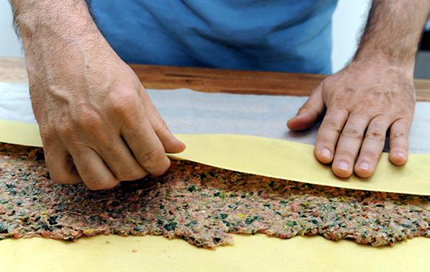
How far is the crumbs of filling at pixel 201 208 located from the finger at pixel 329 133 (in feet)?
0.26

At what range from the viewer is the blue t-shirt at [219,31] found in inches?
52.9

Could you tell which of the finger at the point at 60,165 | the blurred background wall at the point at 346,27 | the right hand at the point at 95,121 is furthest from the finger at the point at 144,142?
the blurred background wall at the point at 346,27

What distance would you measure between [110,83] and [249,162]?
313 mm

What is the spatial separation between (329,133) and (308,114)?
123 mm

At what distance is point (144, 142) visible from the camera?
2.60 feet

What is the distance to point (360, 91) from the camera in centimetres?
113

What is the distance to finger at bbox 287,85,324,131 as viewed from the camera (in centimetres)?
114

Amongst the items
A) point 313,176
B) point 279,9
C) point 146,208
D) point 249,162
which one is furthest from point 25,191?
point 279,9

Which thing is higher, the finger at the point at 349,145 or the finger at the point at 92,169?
the finger at the point at 92,169

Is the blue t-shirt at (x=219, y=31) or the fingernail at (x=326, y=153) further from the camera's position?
the blue t-shirt at (x=219, y=31)

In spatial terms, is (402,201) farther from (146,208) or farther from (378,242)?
(146,208)

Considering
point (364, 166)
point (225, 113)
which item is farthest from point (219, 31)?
point (364, 166)

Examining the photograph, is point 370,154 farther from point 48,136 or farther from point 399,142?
point 48,136

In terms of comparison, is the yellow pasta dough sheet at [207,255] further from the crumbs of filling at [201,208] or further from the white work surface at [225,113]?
the white work surface at [225,113]
